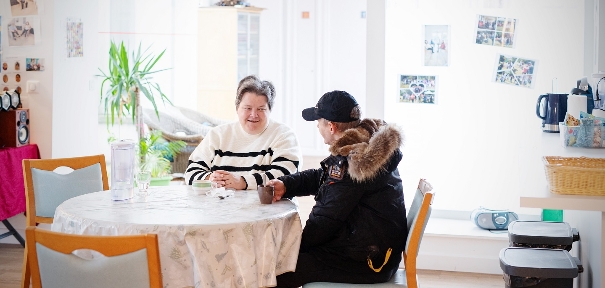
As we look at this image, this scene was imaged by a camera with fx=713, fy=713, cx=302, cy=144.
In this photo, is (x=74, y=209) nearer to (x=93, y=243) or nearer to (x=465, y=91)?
(x=93, y=243)

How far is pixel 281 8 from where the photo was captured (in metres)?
9.57

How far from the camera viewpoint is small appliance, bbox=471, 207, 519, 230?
4.33m

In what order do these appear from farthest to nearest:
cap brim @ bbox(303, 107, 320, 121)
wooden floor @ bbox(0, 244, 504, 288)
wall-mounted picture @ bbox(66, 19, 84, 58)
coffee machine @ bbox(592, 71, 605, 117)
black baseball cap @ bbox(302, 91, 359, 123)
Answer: wall-mounted picture @ bbox(66, 19, 84, 58)
wooden floor @ bbox(0, 244, 504, 288)
coffee machine @ bbox(592, 71, 605, 117)
cap brim @ bbox(303, 107, 320, 121)
black baseball cap @ bbox(302, 91, 359, 123)

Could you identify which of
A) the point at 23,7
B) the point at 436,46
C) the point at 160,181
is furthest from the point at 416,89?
the point at 23,7

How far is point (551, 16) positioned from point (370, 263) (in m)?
2.46

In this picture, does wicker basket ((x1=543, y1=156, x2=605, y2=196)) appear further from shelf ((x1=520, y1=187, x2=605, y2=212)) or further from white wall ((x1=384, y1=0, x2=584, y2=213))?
white wall ((x1=384, y1=0, x2=584, y2=213))

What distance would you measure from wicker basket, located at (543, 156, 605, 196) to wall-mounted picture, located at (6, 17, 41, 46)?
12.2 ft

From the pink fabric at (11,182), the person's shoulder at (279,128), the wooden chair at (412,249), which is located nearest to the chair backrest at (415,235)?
the wooden chair at (412,249)

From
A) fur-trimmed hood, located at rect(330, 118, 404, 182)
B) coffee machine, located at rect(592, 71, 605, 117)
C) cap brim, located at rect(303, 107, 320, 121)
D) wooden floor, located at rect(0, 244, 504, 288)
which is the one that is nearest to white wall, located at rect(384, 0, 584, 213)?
wooden floor, located at rect(0, 244, 504, 288)

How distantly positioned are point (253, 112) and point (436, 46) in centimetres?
163

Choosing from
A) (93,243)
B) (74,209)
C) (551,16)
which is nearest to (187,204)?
(74,209)

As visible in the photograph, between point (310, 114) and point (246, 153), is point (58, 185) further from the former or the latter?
point (310, 114)

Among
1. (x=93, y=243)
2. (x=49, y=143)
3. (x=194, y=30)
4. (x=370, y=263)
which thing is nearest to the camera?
(x=93, y=243)

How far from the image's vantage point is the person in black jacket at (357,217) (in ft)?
8.54
